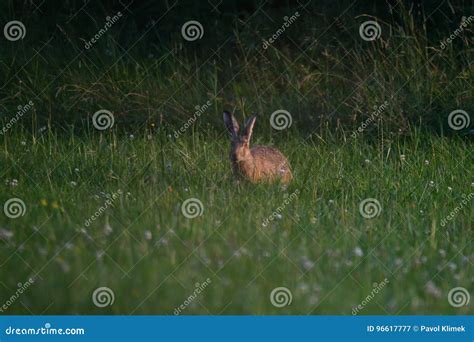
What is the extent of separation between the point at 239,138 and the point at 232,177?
42 centimetres

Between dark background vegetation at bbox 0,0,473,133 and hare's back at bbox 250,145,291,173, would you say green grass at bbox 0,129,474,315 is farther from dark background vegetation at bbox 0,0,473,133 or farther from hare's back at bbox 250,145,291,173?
dark background vegetation at bbox 0,0,473,133

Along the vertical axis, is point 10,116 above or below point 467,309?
below

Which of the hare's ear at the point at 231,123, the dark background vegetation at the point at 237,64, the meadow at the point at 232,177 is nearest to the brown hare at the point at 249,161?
the hare's ear at the point at 231,123

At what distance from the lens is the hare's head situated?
862 centimetres

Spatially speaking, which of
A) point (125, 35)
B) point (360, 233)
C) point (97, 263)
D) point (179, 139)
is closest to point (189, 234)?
point (97, 263)

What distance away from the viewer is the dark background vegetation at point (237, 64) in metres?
10.8

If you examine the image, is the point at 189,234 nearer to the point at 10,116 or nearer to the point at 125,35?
the point at 10,116

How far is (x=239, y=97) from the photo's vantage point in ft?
37.5

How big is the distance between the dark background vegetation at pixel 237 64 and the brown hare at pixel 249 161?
1.65 meters

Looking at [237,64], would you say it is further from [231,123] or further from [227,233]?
[227,233]

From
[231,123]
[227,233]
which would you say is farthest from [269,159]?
[227,233]

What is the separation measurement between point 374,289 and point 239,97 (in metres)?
5.98

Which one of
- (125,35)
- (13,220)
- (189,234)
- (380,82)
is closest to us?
(189,234)

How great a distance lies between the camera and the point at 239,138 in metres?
8.70
